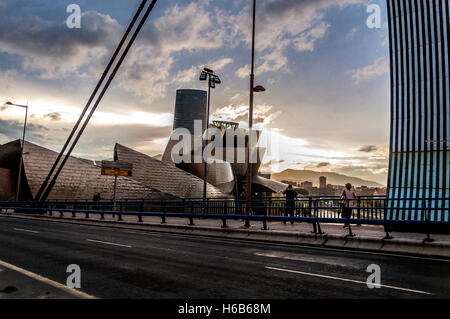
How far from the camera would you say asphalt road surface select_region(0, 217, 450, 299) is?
18.7 ft

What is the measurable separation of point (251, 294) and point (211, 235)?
10122mm

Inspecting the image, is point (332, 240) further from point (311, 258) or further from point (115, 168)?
point (115, 168)

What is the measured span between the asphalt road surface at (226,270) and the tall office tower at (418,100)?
11049 mm

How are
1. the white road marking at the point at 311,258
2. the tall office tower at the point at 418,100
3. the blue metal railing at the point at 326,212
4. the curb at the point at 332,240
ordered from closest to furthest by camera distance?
the white road marking at the point at 311,258
the curb at the point at 332,240
the blue metal railing at the point at 326,212
the tall office tower at the point at 418,100

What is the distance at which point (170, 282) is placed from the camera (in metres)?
6.36

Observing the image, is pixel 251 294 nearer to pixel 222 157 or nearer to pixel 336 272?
pixel 336 272

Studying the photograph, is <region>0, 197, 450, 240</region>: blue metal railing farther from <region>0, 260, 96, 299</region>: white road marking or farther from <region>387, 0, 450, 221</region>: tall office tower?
<region>0, 260, 96, 299</region>: white road marking

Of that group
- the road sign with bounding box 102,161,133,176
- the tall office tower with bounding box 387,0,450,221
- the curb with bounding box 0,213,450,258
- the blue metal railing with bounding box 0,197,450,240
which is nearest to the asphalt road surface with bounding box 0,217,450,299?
the curb with bounding box 0,213,450,258

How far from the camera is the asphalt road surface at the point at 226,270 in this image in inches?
225

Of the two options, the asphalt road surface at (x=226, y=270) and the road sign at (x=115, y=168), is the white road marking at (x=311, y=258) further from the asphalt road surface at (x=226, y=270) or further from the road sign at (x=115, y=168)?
the road sign at (x=115, y=168)

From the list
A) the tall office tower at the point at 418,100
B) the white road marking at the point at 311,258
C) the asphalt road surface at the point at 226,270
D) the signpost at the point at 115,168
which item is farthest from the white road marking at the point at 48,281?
the signpost at the point at 115,168

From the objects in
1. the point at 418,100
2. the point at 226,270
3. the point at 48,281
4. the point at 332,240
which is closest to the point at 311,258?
the point at 226,270
